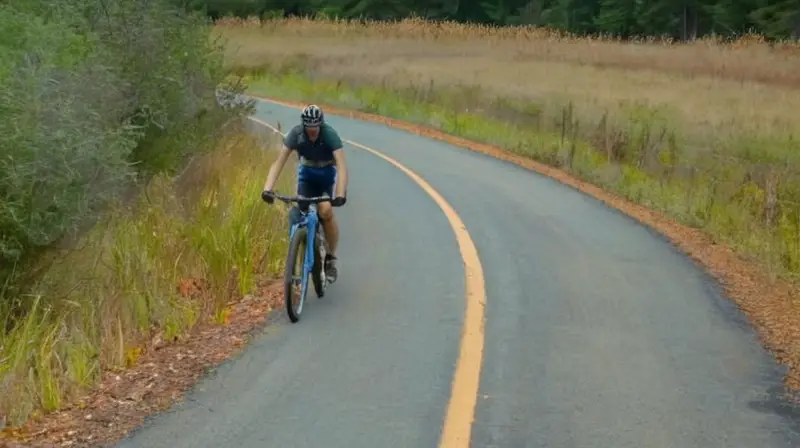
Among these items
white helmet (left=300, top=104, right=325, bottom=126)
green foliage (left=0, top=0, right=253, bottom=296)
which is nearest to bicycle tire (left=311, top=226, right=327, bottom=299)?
white helmet (left=300, top=104, right=325, bottom=126)

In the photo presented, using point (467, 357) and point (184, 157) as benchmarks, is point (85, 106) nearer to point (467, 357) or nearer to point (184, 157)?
point (467, 357)

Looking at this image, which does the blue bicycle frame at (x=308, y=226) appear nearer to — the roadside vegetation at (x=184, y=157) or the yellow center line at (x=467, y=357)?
the roadside vegetation at (x=184, y=157)

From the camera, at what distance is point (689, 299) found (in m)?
9.23

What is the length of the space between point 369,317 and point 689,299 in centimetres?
310

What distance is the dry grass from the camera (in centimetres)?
2461

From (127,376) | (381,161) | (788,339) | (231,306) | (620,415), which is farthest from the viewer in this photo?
(381,161)

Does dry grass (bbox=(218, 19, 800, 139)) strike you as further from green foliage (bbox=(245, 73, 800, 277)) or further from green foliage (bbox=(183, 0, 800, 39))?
green foliage (bbox=(183, 0, 800, 39))

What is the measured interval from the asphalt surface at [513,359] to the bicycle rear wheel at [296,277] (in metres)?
0.15

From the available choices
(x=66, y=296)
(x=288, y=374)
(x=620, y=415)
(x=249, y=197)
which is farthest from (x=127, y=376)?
(x=249, y=197)

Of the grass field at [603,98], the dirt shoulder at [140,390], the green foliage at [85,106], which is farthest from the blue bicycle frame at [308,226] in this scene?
the grass field at [603,98]

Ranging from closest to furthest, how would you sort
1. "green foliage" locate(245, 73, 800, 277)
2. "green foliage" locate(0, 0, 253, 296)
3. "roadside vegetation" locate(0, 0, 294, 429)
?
"roadside vegetation" locate(0, 0, 294, 429)
"green foliage" locate(0, 0, 253, 296)
"green foliage" locate(245, 73, 800, 277)

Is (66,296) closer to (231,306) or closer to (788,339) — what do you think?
(231,306)

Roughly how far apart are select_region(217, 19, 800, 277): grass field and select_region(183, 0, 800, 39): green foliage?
16.3 m

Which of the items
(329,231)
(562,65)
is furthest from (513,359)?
(562,65)
